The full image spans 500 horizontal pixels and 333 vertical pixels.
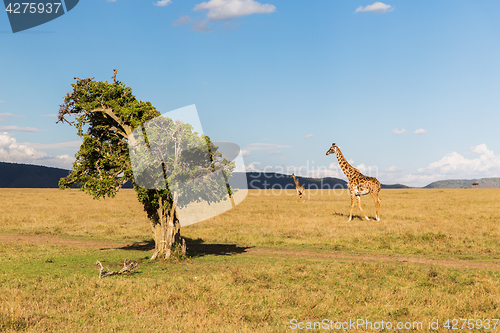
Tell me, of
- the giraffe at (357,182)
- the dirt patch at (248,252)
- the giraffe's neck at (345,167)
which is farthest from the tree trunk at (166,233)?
the giraffe's neck at (345,167)

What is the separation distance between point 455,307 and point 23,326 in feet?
35.8

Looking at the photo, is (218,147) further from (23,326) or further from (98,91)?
(23,326)

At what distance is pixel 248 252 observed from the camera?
63.5 ft

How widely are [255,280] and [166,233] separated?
524 cm

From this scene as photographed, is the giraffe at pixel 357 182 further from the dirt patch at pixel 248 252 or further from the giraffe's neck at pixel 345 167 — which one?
the dirt patch at pixel 248 252

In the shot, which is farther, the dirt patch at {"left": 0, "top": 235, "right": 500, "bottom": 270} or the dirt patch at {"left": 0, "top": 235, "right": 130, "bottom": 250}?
the dirt patch at {"left": 0, "top": 235, "right": 130, "bottom": 250}

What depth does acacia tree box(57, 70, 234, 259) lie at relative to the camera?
15164 millimetres

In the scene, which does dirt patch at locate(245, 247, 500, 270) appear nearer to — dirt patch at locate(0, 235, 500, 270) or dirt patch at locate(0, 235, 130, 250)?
dirt patch at locate(0, 235, 500, 270)

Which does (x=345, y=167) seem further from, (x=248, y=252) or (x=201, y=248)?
(x=201, y=248)

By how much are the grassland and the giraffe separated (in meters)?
4.91

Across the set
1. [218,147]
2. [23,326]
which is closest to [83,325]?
[23,326]

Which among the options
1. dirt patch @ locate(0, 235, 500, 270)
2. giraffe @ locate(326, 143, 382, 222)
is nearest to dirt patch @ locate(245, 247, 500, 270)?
dirt patch @ locate(0, 235, 500, 270)

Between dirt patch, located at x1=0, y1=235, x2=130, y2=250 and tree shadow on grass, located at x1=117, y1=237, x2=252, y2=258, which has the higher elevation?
dirt patch, located at x1=0, y1=235, x2=130, y2=250

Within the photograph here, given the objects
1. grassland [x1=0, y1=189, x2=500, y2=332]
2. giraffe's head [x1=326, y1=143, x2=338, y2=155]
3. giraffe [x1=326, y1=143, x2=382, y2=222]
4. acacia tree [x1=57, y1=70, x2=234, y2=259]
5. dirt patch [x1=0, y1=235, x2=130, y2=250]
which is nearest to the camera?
grassland [x1=0, y1=189, x2=500, y2=332]
